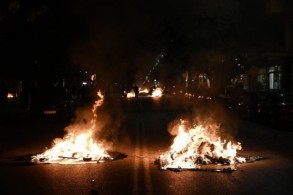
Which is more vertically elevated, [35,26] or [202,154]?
[35,26]

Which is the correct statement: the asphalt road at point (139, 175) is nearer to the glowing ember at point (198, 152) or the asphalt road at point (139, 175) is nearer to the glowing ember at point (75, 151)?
the glowing ember at point (198, 152)

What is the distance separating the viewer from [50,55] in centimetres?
3556

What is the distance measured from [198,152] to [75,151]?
299cm

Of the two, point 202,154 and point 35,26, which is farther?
point 35,26

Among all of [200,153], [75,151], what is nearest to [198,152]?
[200,153]

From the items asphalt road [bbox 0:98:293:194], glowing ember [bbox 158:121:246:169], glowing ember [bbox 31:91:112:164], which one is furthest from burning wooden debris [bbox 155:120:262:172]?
glowing ember [bbox 31:91:112:164]

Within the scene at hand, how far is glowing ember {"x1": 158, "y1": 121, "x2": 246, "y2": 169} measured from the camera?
1250 centimetres

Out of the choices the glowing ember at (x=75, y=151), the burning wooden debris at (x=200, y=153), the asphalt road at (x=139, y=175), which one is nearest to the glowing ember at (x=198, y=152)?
the burning wooden debris at (x=200, y=153)

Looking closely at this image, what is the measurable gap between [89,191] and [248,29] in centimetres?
4370

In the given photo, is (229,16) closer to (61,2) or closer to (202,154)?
(61,2)

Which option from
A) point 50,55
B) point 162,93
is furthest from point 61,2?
point 162,93

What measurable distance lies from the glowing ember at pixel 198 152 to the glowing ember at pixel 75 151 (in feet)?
5.62

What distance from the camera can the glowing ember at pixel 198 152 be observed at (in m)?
12.5

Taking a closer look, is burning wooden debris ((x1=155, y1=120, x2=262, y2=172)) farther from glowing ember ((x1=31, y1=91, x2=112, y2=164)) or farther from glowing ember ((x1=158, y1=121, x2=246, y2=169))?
glowing ember ((x1=31, y1=91, x2=112, y2=164))
